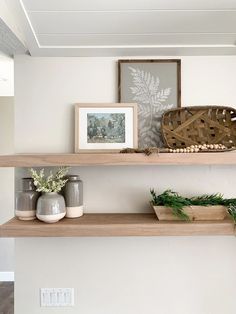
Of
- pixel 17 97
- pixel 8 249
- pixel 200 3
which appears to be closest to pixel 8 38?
pixel 17 97

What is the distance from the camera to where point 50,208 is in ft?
3.64

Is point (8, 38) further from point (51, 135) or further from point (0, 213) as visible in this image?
point (0, 213)

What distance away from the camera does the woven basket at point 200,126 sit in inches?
50.4

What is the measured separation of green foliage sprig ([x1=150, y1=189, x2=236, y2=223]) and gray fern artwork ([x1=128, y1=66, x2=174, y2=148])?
285mm

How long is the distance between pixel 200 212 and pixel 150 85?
2.30 ft

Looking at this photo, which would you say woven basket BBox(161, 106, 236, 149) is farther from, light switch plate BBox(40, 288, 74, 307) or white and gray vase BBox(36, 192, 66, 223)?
light switch plate BBox(40, 288, 74, 307)

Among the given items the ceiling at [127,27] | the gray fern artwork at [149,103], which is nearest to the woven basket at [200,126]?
the gray fern artwork at [149,103]

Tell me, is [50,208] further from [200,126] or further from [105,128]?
[200,126]

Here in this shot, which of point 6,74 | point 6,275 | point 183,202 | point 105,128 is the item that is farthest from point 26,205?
point 6,275

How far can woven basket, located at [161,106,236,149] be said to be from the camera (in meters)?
1.28

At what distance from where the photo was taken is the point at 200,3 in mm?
1017

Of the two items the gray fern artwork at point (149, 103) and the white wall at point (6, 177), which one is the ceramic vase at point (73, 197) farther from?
the white wall at point (6, 177)

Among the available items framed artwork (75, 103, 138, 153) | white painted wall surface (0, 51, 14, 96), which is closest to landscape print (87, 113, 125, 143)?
framed artwork (75, 103, 138, 153)

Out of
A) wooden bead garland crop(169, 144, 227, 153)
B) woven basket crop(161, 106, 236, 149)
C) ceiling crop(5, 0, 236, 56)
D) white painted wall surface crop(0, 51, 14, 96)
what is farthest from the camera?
white painted wall surface crop(0, 51, 14, 96)
